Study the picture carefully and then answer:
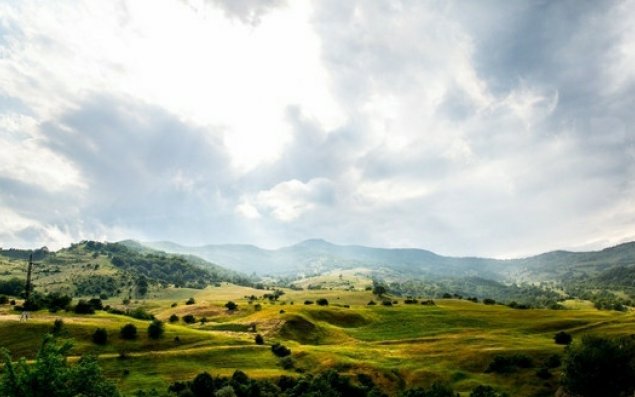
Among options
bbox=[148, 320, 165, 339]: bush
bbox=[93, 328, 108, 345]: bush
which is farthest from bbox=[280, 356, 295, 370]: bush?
bbox=[93, 328, 108, 345]: bush

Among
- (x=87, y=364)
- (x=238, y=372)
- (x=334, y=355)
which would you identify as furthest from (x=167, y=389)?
(x=334, y=355)

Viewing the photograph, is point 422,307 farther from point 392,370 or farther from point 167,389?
point 167,389

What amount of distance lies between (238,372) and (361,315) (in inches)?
3293

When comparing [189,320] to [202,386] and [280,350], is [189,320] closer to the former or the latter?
[280,350]

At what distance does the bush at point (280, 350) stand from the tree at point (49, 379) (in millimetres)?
A: 52022

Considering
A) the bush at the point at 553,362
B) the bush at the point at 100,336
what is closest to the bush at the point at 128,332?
the bush at the point at 100,336

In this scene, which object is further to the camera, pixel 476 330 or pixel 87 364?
pixel 476 330

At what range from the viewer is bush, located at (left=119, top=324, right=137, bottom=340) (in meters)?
105

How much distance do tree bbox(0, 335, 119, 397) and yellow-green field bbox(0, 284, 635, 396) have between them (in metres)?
29.5

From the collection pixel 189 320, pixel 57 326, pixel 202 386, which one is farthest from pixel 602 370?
pixel 189 320

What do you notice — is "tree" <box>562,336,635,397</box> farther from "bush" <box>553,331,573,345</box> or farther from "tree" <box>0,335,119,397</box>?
"tree" <box>0,335,119,397</box>

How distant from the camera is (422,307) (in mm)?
177375

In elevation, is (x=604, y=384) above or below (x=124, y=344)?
below

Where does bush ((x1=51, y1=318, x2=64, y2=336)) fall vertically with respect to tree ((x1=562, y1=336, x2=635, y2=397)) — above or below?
above
